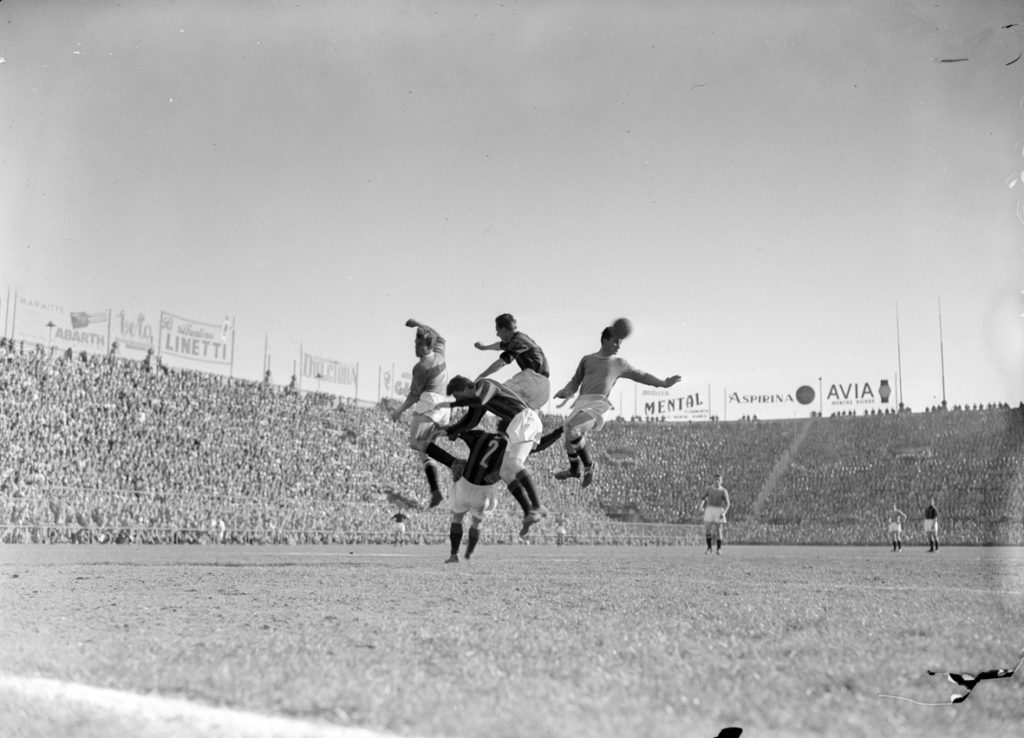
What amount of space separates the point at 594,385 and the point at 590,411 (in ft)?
0.91

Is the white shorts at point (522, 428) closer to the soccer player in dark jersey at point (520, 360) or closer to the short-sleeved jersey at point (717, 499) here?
the soccer player in dark jersey at point (520, 360)

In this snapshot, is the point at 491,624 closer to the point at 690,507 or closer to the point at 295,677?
the point at 295,677

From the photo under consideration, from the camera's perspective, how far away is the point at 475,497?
30.1 feet

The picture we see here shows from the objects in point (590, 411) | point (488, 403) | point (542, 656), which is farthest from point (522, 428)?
point (542, 656)

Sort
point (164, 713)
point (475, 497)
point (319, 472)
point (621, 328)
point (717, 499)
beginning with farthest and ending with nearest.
Answer: point (319, 472), point (717, 499), point (475, 497), point (621, 328), point (164, 713)

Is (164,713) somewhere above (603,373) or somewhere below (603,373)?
below

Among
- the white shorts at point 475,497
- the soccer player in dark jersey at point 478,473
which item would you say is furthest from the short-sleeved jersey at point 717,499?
the white shorts at point 475,497

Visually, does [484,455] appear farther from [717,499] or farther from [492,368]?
[717,499]

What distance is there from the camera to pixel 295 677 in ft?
9.16

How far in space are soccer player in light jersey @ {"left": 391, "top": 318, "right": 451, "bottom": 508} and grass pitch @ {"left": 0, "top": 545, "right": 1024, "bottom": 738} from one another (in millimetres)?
2747

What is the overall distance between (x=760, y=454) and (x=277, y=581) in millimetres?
38110

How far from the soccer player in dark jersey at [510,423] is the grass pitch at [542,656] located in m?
2.11

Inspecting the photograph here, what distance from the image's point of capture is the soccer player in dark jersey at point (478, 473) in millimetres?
8750

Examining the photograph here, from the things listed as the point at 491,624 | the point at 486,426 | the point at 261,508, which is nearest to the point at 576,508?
the point at 486,426
